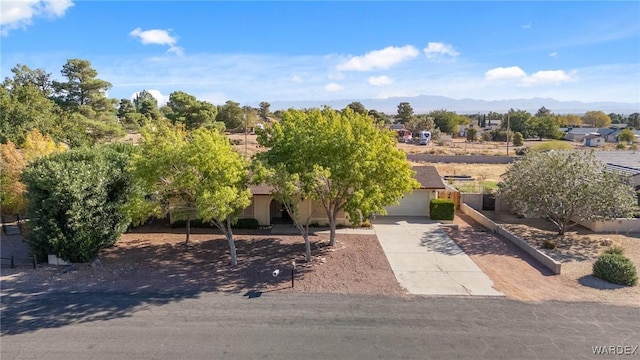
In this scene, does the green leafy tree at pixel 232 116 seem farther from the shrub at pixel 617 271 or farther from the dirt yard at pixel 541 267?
the shrub at pixel 617 271

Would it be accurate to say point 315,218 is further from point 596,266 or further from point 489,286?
point 596,266

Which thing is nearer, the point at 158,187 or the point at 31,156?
the point at 158,187

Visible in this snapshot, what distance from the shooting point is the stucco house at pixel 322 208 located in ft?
83.2

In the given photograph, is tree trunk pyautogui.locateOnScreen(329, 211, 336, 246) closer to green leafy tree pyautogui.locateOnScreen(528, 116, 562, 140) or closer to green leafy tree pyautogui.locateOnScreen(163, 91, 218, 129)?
green leafy tree pyautogui.locateOnScreen(163, 91, 218, 129)

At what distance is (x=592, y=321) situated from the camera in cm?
1334

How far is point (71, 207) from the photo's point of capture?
1759 centimetres

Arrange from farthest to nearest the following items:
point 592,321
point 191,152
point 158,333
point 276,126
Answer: point 276,126
point 191,152
point 592,321
point 158,333

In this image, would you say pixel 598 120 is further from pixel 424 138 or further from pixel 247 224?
pixel 247 224

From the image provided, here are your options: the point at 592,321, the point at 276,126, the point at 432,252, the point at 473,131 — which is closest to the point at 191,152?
the point at 276,126

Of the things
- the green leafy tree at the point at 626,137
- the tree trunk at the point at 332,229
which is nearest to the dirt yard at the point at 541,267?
the tree trunk at the point at 332,229

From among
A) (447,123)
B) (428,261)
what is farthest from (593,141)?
(428,261)

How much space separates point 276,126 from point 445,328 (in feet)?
35.6

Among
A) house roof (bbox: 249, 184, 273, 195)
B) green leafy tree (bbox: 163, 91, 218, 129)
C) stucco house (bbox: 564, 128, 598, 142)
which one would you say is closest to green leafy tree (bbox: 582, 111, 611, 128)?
stucco house (bbox: 564, 128, 598, 142)

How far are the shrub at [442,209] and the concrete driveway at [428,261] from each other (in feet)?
2.29
